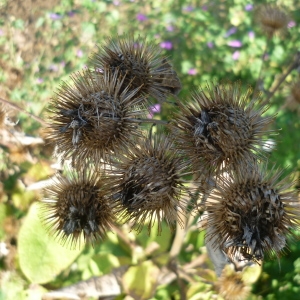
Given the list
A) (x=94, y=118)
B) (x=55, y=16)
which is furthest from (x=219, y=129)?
(x=55, y=16)

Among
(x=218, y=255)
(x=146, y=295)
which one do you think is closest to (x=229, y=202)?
(x=218, y=255)

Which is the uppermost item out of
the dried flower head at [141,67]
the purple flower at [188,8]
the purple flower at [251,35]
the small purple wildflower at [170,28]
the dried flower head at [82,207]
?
the purple flower at [188,8]

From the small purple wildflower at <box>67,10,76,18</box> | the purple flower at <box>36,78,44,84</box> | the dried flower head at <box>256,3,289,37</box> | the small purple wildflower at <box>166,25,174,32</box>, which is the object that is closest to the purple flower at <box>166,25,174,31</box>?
the small purple wildflower at <box>166,25,174,32</box>

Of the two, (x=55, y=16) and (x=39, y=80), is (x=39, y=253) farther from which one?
(x=55, y=16)

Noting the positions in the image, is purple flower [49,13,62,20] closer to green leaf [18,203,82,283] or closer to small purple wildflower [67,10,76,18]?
small purple wildflower [67,10,76,18]

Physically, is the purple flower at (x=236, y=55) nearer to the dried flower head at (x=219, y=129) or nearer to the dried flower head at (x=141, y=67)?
the dried flower head at (x=141, y=67)

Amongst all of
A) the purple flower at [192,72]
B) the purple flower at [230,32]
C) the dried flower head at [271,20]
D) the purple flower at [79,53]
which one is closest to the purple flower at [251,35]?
the purple flower at [230,32]
